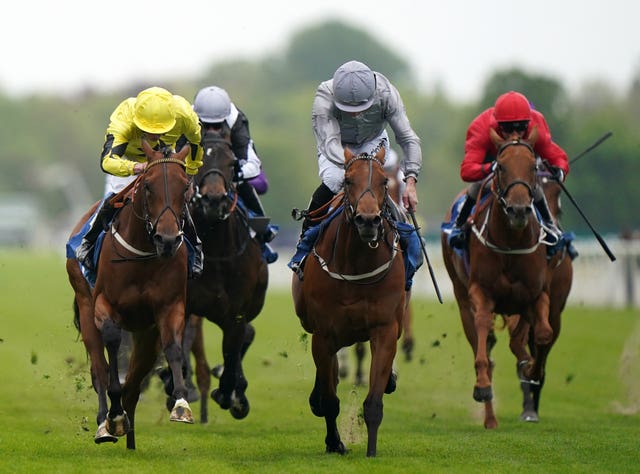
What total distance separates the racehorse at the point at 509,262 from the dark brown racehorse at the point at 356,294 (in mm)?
1315

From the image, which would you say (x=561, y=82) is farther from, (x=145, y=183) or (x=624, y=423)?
(x=145, y=183)

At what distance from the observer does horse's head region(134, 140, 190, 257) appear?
9.63 m

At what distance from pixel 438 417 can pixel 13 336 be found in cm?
1008

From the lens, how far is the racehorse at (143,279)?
31.9ft

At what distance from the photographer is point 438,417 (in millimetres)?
14055

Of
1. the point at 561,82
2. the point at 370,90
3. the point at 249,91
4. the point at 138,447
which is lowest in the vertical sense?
the point at 138,447

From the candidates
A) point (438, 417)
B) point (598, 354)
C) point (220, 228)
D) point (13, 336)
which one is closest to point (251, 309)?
point (220, 228)

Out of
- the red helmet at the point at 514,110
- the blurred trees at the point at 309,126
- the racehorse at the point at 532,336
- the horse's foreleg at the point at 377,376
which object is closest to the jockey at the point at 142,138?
the horse's foreleg at the point at 377,376

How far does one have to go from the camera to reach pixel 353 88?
34.4ft

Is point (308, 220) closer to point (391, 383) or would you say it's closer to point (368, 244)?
point (368, 244)

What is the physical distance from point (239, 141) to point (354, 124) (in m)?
2.08

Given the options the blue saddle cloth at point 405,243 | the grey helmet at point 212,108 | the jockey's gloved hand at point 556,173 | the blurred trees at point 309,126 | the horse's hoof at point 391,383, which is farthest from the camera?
the blurred trees at point 309,126

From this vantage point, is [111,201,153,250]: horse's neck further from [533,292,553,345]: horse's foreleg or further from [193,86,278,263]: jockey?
[533,292,553,345]: horse's foreleg

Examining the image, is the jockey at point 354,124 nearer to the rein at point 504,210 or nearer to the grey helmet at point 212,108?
the rein at point 504,210
